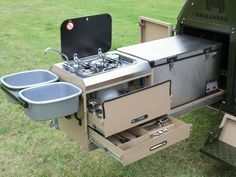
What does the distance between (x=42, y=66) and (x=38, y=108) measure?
362cm

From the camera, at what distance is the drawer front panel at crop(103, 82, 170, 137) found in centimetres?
259

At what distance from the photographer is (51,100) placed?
2.53 metres

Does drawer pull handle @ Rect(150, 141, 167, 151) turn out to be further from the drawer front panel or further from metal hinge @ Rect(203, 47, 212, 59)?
metal hinge @ Rect(203, 47, 212, 59)

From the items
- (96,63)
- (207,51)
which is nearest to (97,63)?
(96,63)

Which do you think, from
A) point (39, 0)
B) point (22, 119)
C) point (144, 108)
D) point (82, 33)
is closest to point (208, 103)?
point (144, 108)

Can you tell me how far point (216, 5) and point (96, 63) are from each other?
134 centimetres

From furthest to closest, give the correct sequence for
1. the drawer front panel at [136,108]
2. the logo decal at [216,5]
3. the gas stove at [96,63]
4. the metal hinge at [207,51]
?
1. the logo decal at [216,5]
2. the metal hinge at [207,51]
3. the gas stove at [96,63]
4. the drawer front panel at [136,108]

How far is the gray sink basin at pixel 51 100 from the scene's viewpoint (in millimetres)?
2482

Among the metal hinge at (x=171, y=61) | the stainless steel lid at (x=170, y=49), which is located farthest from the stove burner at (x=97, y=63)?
the metal hinge at (x=171, y=61)

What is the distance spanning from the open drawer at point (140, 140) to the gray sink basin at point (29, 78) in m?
0.50

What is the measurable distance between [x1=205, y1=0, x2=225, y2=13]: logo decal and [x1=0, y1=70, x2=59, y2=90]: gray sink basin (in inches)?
64.5

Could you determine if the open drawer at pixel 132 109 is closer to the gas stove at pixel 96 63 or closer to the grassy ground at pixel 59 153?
the gas stove at pixel 96 63

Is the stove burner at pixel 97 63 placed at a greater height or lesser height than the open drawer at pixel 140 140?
greater

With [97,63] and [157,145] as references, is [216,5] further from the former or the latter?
[157,145]
